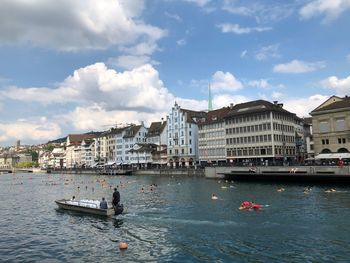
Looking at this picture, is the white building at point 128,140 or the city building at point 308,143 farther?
the white building at point 128,140

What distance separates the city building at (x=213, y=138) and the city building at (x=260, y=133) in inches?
187

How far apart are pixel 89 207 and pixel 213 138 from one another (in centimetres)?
8892

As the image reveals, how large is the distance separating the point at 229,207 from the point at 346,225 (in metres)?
13.6

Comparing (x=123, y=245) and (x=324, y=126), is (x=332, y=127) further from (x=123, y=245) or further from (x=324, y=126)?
(x=123, y=245)

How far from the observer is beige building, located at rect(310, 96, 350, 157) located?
270 feet

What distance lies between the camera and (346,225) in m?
30.0

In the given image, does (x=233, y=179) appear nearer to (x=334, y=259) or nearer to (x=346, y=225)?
(x=346, y=225)

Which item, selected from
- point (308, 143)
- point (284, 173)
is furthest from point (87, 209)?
point (308, 143)

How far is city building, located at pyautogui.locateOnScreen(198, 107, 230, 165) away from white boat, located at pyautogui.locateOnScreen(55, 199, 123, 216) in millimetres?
79970

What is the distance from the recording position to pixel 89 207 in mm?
39438

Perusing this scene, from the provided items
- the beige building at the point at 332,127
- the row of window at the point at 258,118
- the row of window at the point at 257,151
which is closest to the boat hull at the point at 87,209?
the beige building at the point at 332,127

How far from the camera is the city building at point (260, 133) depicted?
345 feet

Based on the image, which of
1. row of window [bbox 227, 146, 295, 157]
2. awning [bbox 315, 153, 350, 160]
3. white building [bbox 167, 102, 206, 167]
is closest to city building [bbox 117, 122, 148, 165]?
white building [bbox 167, 102, 206, 167]

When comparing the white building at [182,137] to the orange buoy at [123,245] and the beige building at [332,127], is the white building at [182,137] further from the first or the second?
the orange buoy at [123,245]
